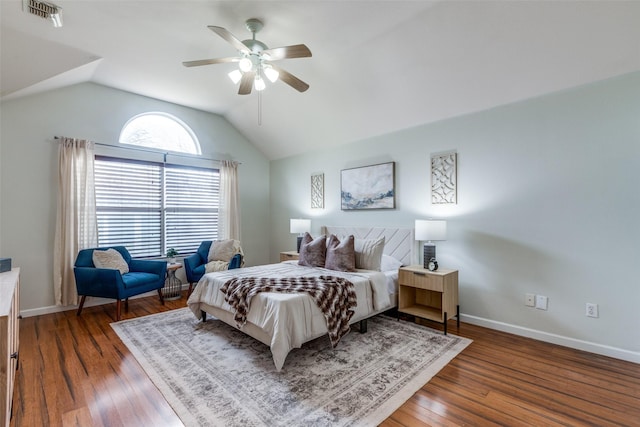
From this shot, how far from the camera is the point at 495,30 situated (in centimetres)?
264

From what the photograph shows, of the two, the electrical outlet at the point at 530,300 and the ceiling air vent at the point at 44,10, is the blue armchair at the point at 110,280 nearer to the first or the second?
the ceiling air vent at the point at 44,10

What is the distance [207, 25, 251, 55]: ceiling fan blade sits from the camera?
87.2 inches

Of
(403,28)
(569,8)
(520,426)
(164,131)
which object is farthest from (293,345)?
(164,131)

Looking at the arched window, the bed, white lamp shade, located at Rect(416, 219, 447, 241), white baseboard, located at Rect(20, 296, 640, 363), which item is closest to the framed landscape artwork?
the bed

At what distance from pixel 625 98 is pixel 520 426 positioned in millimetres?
2886

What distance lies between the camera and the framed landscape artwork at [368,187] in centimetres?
425

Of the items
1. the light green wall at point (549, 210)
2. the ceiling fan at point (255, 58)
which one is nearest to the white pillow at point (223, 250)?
the ceiling fan at point (255, 58)

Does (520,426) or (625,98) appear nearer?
(520,426)

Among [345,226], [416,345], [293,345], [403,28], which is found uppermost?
[403,28]

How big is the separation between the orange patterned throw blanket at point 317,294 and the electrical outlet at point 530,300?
1860 millimetres

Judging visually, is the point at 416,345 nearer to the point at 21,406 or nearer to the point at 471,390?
the point at 471,390

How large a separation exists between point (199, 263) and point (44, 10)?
3545mm

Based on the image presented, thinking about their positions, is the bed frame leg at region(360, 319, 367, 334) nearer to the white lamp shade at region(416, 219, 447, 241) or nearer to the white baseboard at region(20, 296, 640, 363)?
the white lamp shade at region(416, 219, 447, 241)

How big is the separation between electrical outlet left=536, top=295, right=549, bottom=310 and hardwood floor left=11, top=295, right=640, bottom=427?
1.17ft
